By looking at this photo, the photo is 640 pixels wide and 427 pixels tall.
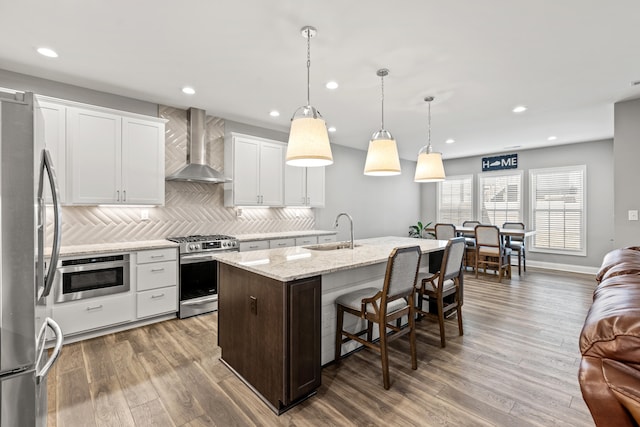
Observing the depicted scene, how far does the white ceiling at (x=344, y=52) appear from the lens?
2.11m

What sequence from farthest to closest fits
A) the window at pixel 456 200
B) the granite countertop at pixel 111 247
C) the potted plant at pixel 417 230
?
the potted plant at pixel 417 230 < the window at pixel 456 200 < the granite countertop at pixel 111 247

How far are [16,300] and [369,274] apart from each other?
93.6 inches

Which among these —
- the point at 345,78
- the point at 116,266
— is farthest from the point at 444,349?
the point at 116,266

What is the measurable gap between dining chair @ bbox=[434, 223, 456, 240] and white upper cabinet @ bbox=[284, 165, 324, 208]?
270cm

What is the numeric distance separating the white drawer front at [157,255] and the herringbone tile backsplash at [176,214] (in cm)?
61

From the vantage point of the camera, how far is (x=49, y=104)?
3002 mm

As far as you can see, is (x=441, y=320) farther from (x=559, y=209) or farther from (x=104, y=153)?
(x=559, y=209)

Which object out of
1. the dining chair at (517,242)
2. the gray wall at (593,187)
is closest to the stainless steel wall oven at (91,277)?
the dining chair at (517,242)

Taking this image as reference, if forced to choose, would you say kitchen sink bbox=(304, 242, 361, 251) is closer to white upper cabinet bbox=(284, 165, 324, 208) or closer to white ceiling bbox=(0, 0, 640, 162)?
white ceiling bbox=(0, 0, 640, 162)

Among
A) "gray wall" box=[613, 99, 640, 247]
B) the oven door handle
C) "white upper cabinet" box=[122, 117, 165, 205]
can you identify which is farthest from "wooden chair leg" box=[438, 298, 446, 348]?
"white upper cabinet" box=[122, 117, 165, 205]

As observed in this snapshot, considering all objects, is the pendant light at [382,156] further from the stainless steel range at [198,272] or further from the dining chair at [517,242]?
the dining chair at [517,242]

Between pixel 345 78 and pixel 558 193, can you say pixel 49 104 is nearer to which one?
pixel 345 78

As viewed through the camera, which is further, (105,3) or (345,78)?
(345,78)

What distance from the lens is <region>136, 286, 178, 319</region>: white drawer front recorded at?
333cm
